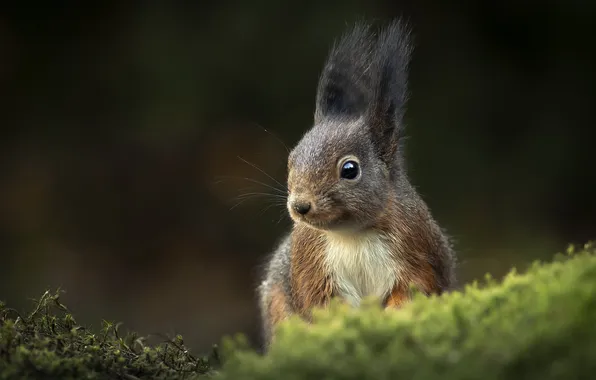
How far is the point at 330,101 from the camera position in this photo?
4.85 m

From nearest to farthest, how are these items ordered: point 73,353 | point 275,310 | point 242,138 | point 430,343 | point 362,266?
point 430,343 → point 73,353 → point 362,266 → point 275,310 → point 242,138

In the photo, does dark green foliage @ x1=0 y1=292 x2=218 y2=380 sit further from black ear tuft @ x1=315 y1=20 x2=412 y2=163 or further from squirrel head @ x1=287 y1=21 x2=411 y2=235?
black ear tuft @ x1=315 y1=20 x2=412 y2=163

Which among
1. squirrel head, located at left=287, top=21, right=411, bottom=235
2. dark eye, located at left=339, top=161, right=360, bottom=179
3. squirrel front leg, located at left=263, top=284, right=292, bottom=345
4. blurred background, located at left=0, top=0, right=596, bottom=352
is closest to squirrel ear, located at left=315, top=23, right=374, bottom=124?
squirrel head, located at left=287, top=21, right=411, bottom=235

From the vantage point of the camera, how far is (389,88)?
14.9ft

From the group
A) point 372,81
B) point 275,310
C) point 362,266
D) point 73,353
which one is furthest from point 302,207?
point 73,353

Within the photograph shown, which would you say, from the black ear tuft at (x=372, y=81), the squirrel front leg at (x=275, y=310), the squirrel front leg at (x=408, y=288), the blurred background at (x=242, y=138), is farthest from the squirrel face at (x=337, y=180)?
the blurred background at (x=242, y=138)

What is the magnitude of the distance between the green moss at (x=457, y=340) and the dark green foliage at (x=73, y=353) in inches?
26.4

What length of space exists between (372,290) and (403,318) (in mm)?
1920

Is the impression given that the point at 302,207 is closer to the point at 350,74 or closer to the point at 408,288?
the point at 408,288

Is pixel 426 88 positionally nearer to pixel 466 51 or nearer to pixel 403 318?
pixel 466 51

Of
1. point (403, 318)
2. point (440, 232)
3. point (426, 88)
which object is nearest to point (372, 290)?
point (440, 232)

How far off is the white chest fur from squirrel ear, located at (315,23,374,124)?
2.54ft

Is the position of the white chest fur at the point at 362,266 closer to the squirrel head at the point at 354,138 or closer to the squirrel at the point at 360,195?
the squirrel at the point at 360,195

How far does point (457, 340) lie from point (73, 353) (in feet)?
4.76
